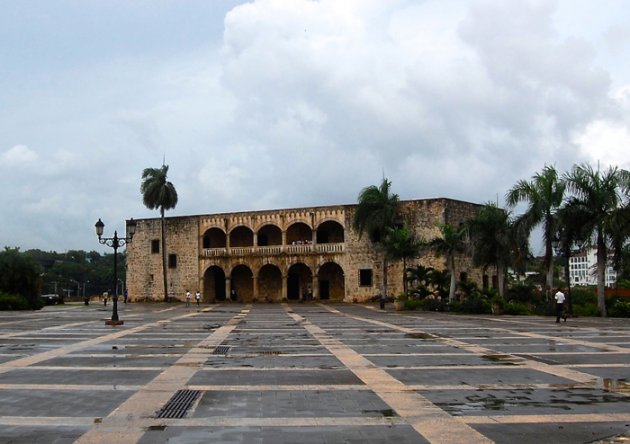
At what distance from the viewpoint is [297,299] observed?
53.5 metres

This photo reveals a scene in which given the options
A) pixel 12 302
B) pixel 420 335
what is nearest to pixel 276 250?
pixel 12 302

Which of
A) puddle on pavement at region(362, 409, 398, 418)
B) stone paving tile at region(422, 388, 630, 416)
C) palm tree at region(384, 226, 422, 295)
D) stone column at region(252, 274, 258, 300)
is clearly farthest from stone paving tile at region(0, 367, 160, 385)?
stone column at region(252, 274, 258, 300)

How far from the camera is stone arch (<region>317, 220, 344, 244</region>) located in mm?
52219

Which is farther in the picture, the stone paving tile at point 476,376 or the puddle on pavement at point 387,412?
the stone paving tile at point 476,376

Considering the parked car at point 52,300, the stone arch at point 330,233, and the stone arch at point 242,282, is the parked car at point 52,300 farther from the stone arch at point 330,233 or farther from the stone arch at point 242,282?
the stone arch at point 330,233

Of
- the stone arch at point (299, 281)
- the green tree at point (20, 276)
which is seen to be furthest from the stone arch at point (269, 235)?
the green tree at point (20, 276)

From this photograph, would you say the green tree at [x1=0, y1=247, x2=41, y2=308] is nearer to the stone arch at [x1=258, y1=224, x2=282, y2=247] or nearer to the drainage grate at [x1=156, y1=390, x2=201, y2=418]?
the stone arch at [x1=258, y1=224, x2=282, y2=247]

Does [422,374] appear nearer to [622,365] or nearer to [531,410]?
[531,410]

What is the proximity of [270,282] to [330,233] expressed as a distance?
6772 mm

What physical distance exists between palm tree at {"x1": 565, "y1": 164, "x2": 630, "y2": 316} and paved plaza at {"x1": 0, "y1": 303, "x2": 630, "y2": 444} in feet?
33.5

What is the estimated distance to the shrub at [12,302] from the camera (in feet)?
122

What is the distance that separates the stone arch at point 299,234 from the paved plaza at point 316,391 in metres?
36.3

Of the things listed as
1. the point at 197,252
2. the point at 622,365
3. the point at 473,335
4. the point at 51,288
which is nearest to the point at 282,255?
the point at 197,252

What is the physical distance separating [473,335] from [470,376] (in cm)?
868
